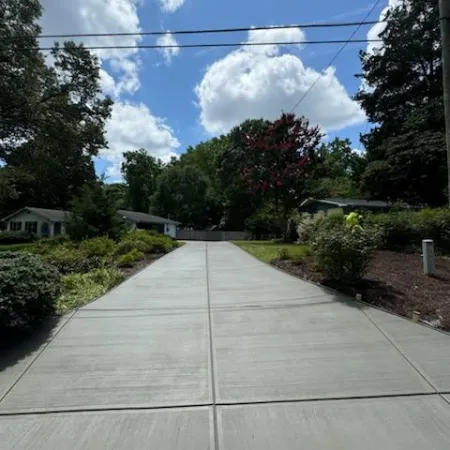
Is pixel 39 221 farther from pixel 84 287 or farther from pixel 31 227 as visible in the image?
pixel 84 287

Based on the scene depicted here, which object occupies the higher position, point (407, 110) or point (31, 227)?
point (407, 110)

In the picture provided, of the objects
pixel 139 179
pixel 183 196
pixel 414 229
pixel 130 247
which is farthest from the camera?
pixel 139 179

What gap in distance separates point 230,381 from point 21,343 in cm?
286

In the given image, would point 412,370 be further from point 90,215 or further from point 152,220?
point 152,220

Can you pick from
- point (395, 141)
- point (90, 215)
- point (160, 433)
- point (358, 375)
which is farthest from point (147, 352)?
point (395, 141)

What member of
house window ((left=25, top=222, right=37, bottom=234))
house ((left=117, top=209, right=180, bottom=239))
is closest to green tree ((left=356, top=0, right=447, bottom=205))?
house ((left=117, top=209, right=180, bottom=239))

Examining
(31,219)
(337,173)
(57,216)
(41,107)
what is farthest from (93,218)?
(337,173)

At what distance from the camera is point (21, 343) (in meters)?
5.43

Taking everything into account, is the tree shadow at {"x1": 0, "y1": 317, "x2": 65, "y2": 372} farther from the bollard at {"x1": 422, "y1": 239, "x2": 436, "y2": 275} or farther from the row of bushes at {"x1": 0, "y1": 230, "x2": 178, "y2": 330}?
the bollard at {"x1": 422, "y1": 239, "x2": 436, "y2": 275}

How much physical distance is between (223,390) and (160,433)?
90cm

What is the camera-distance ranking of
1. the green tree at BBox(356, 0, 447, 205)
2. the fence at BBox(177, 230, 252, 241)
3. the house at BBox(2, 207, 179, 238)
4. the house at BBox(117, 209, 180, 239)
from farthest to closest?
1. the fence at BBox(177, 230, 252, 241)
2. the house at BBox(117, 209, 180, 239)
3. the house at BBox(2, 207, 179, 238)
4. the green tree at BBox(356, 0, 447, 205)

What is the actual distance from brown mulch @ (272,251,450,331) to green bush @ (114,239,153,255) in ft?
20.9

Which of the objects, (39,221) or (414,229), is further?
(39,221)

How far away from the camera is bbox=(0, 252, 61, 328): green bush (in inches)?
206
